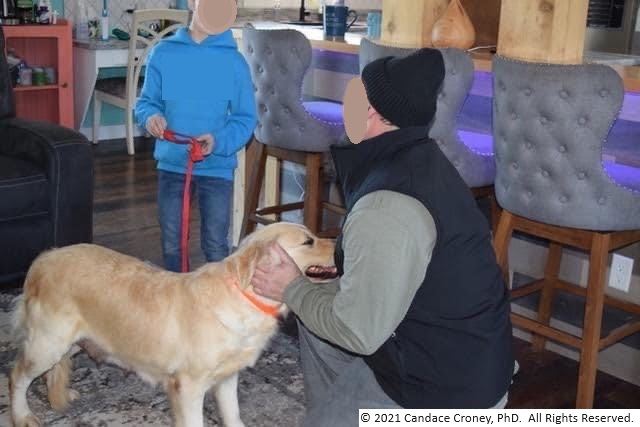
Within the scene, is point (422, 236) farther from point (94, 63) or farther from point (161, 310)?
point (94, 63)

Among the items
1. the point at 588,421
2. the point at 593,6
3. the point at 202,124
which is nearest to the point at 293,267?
the point at 588,421

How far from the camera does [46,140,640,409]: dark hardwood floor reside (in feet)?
9.00

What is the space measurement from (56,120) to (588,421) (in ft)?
15.4

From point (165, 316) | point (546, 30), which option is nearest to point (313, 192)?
point (546, 30)

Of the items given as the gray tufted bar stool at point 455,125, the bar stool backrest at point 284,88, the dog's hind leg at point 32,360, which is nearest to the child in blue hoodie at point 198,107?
the bar stool backrest at point 284,88

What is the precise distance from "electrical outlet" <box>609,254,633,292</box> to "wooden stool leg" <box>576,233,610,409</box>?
0.48 metres

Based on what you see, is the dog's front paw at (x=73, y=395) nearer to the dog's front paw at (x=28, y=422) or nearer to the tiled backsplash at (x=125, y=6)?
the dog's front paw at (x=28, y=422)

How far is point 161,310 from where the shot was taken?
2104 millimetres

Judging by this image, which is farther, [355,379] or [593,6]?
[593,6]

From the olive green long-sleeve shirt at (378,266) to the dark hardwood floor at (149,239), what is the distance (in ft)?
4.09

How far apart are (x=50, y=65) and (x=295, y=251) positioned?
4338 mm

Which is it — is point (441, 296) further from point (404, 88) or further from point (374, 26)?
point (374, 26)

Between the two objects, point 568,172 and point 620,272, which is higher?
point 568,172

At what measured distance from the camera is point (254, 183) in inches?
144
